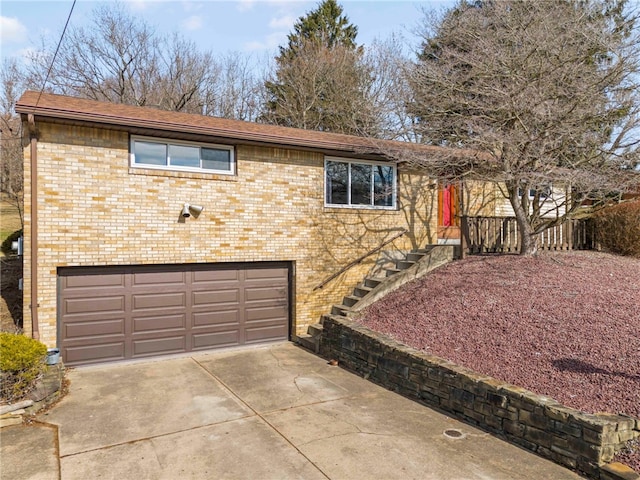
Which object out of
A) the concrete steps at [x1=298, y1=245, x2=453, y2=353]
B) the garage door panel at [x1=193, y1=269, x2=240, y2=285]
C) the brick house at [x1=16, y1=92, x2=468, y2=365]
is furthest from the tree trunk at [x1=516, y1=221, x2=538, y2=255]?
the garage door panel at [x1=193, y1=269, x2=240, y2=285]

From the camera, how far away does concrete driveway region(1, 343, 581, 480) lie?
4.56m

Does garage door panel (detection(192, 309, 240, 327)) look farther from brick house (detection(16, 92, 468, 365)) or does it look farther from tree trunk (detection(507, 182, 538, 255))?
tree trunk (detection(507, 182, 538, 255))

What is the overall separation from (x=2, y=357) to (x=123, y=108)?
5.34m

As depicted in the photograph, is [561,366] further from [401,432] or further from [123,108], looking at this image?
[123,108]

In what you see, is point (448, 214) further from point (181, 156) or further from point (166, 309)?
point (166, 309)

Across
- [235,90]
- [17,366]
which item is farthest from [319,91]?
[17,366]

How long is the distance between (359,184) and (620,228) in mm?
7219

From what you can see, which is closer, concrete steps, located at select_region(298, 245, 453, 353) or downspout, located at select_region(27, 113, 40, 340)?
downspout, located at select_region(27, 113, 40, 340)

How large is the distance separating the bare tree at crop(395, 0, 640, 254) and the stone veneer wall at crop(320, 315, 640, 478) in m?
4.86

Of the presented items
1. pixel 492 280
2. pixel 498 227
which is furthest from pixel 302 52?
pixel 492 280

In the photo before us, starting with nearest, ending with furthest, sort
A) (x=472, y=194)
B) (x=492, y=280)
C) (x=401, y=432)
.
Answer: (x=401, y=432) → (x=492, y=280) → (x=472, y=194)

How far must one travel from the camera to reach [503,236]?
1137 centimetres

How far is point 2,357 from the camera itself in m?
5.85

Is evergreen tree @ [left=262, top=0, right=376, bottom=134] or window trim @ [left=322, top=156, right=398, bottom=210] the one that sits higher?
evergreen tree @ [left=262, top=0, right=376, bottom=134]
